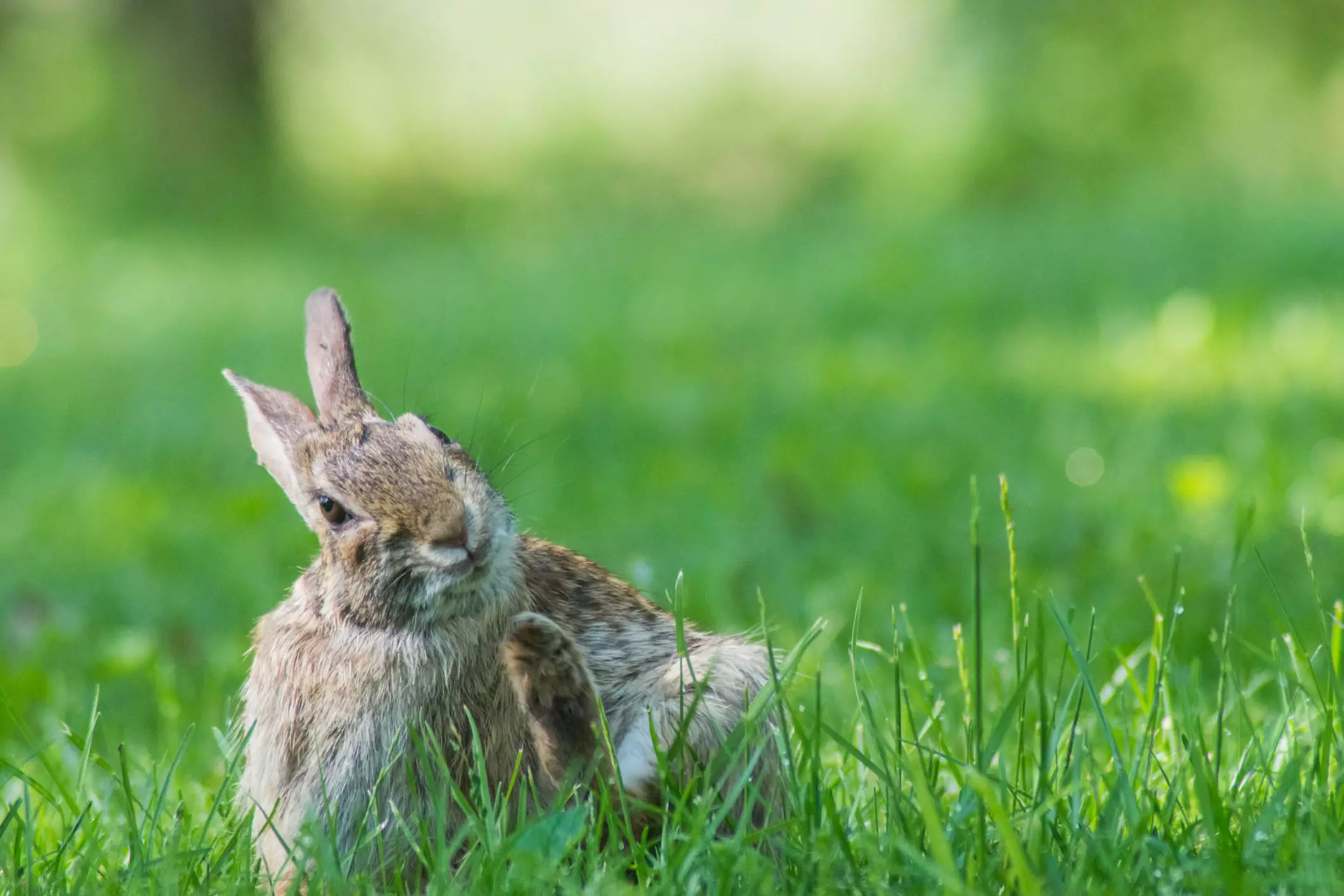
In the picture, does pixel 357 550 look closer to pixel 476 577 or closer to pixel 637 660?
pixel 476 577

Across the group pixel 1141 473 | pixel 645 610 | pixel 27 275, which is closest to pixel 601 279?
pixel 27 275

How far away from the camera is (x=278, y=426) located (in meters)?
2.53

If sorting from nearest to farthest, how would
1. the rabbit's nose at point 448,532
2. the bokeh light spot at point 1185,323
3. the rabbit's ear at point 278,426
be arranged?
1. the rabbit's nose at point 448,532
2. the rabbit's ear at point 278,426
3. the bokeh light spot at point 1185,323

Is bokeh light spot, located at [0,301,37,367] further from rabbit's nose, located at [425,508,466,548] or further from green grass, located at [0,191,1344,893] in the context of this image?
rabbit's nose, located at [425,508,466,548]

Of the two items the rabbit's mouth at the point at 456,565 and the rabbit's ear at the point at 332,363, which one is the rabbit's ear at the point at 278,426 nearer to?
the rabbit's ear at the point at 332,363

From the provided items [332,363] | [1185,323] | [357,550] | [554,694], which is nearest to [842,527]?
[332,363]

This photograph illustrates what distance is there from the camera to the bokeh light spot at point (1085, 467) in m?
5.07

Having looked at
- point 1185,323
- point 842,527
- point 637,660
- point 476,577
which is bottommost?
point 842,527

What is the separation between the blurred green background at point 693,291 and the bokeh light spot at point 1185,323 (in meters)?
0.03

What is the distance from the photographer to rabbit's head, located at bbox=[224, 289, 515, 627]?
2.16 metres

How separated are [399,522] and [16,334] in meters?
7.92

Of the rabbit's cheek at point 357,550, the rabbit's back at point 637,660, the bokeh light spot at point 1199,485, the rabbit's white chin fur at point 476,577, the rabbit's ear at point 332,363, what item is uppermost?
the rabbit's ear at point 332,363

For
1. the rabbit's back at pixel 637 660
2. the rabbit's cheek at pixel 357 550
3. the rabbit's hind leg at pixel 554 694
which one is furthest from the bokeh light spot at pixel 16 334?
the rabbit's hind leg at pixel 554 694

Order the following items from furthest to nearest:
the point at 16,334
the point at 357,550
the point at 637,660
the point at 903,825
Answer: the point at 16,334
the point at 637,660
the point at 357,550
the point at 903,825
